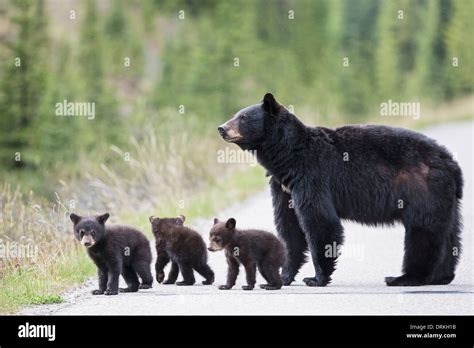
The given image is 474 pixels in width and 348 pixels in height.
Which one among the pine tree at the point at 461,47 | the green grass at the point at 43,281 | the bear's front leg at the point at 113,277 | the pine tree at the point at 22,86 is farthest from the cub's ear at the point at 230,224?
the pine tree at the point at 461,47

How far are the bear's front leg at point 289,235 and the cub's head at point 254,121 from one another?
1.88 ft

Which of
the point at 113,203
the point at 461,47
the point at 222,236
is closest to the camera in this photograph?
the point at 222,236

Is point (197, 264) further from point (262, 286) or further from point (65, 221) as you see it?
point (65, 221)

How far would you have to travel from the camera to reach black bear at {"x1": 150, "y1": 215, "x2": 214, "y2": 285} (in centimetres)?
1077

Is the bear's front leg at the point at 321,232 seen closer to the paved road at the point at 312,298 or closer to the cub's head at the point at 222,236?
the paved road at the point at 312,298

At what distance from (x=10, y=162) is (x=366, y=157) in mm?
15981

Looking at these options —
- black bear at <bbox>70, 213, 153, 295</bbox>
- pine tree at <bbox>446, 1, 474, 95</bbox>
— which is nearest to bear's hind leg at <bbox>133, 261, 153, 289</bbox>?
black bear at <bbox>70, 213, 153, 295</bbox>

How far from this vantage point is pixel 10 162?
25.1 m

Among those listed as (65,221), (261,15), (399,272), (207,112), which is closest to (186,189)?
(65,221)

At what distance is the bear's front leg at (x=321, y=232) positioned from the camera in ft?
33.8

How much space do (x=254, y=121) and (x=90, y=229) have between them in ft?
6.39

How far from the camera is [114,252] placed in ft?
32.9

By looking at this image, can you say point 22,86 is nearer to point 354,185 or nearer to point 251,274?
point 354,185

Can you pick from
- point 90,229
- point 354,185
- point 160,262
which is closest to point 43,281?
point 90,229
